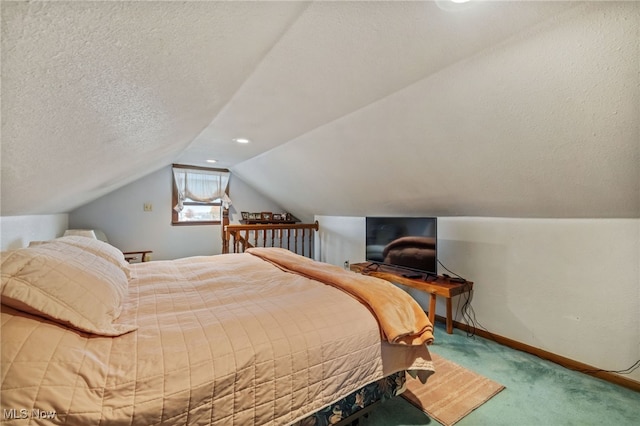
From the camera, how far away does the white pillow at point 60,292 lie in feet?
3.09

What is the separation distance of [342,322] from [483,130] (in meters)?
1.71

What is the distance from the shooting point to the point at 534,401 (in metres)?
1.81

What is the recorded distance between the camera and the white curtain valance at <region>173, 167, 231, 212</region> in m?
4.70

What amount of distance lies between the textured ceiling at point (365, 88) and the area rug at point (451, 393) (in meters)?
1.53

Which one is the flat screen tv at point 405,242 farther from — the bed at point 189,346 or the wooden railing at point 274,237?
the wooden railing at point 274,237

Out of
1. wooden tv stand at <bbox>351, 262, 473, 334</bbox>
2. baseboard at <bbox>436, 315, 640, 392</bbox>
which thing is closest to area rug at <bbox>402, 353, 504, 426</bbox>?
wooden tv stand at <bbox>351, 262, 473, 334</bbox>

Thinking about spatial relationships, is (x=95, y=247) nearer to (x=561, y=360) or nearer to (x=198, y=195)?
(x=198, y=195)

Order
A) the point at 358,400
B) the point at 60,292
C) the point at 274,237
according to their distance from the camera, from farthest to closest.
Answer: the point at 274,237 < the point at 358,400 < the point at 60,292

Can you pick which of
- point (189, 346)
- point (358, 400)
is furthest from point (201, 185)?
point (358, 400)

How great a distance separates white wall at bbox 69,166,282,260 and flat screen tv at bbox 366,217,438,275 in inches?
120

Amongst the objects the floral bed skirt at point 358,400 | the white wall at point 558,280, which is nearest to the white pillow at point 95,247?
the floral bed skirt at point 358,400

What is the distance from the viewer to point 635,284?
78.1 inches

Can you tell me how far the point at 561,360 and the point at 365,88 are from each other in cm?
278

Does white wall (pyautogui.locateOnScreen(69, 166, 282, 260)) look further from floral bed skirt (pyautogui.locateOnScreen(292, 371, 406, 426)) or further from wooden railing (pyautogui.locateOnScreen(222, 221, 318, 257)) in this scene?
floral bed skirt (pyautogui.locateOnScreen(292, 371, 406, 426))
